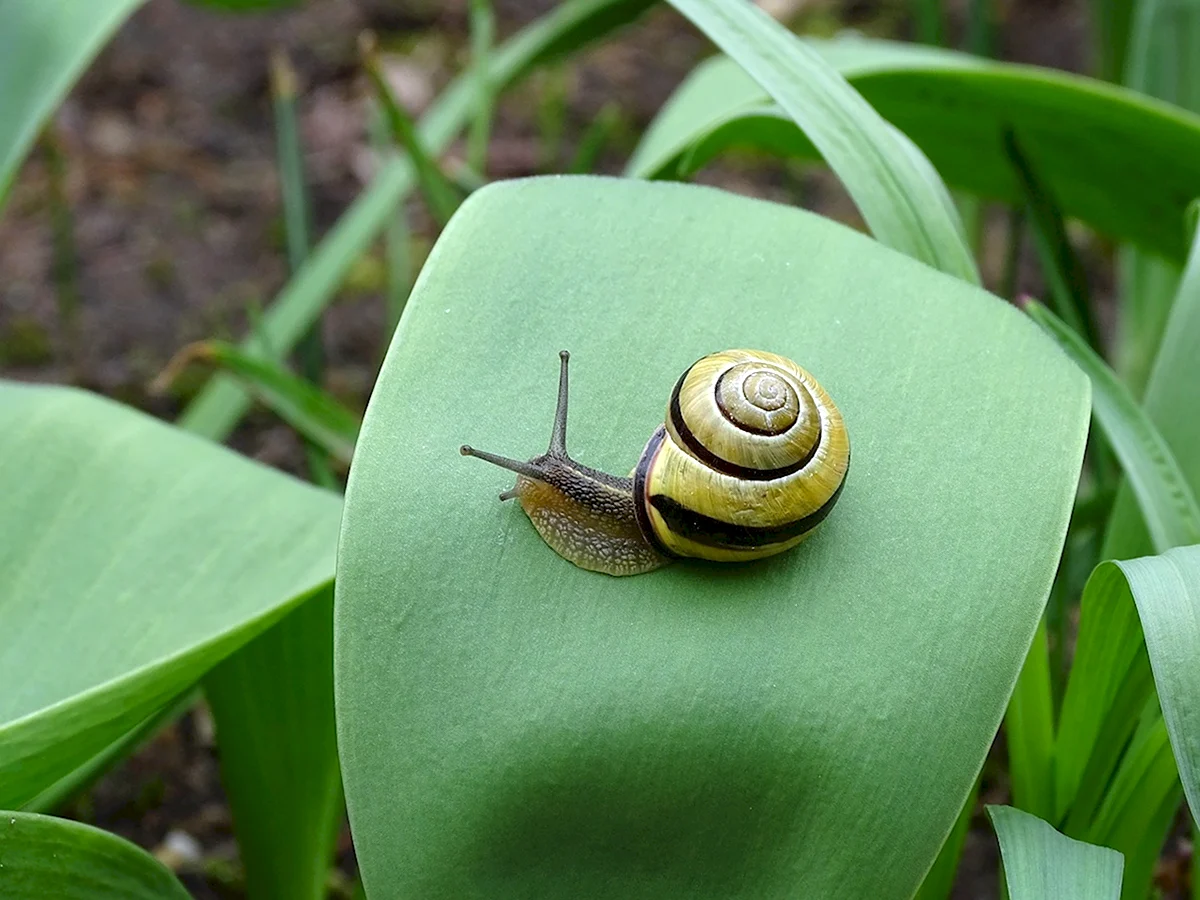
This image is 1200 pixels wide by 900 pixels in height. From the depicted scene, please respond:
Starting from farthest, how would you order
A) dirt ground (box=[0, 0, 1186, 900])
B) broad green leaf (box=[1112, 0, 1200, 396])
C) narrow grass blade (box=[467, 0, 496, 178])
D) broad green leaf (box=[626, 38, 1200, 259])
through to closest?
1. dirt ground (box=[0, 0, 1186, 900])
2. narrow grass blade (box=[467, 0, 496, 178])
3. broad green leaf (box=[1112, 0, 1200, 396])
4. broad green leaf (box=[626, 38, 1200, 259])

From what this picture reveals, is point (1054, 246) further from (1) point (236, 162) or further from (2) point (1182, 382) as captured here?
(1) point (236, 162)

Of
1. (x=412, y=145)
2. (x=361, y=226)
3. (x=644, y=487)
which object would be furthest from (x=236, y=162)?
(x=644, y=487)

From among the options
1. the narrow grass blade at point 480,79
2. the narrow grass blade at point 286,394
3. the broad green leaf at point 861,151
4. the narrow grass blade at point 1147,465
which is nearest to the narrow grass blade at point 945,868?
the narrow grass blade at point 1147,465

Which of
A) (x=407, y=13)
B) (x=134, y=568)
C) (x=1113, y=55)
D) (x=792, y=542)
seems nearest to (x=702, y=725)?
(x=792, y=542)

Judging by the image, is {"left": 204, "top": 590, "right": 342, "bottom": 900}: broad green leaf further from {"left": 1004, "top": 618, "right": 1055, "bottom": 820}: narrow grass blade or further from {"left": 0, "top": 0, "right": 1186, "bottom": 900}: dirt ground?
{"left": 0, "top": 0, "right": 1186, "bottom": 900}: dirt ground

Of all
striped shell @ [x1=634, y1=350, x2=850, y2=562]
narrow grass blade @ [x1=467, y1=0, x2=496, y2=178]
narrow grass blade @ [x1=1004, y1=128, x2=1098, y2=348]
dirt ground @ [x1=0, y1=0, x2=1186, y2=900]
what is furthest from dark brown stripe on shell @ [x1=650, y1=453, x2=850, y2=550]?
dirt ground @ [x1=0, y1=0, x2=1186, y2=900]
